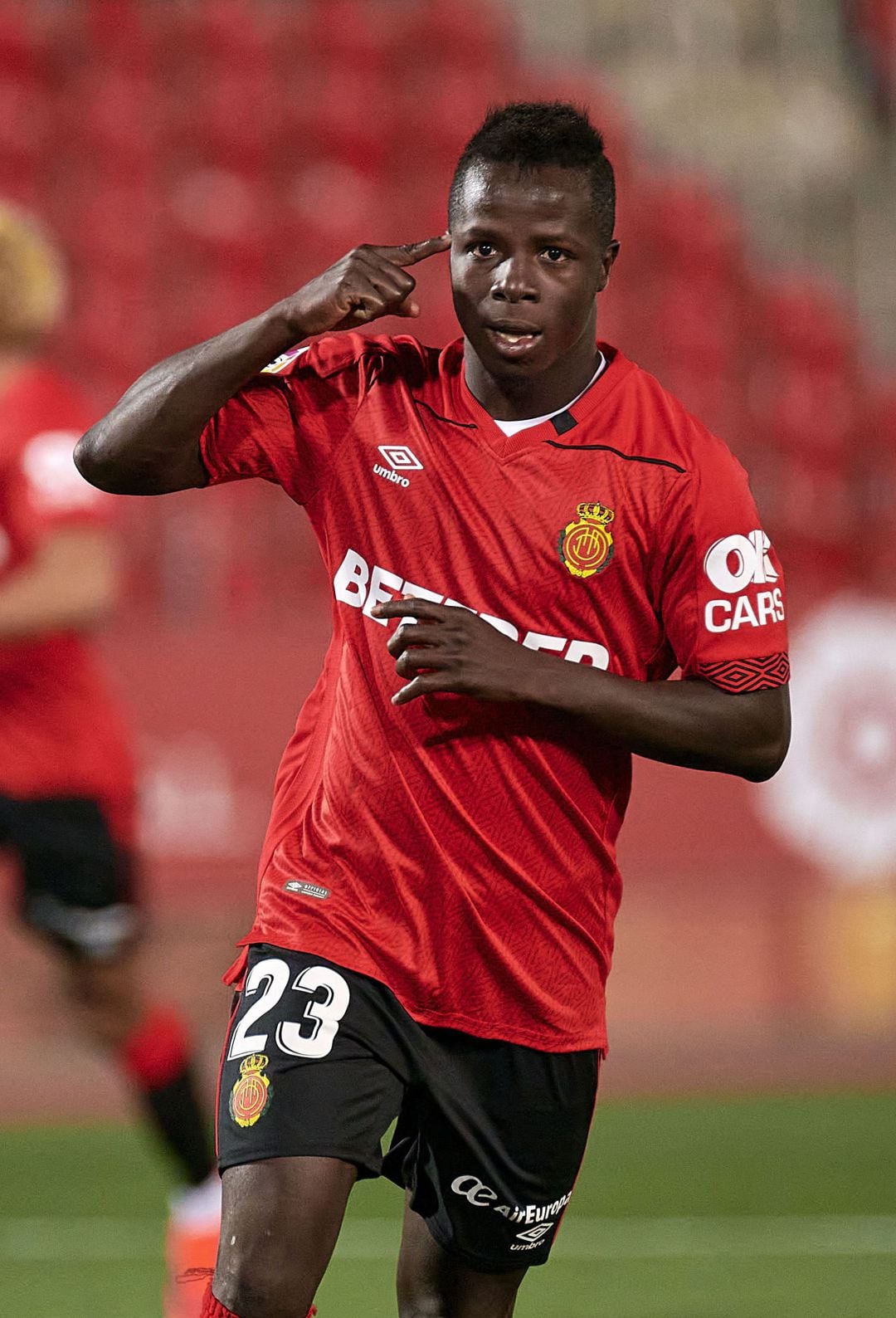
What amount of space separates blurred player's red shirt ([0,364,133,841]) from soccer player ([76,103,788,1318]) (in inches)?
73.1

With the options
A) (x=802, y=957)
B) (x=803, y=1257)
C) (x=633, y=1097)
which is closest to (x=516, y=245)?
(x=803, y=1257)

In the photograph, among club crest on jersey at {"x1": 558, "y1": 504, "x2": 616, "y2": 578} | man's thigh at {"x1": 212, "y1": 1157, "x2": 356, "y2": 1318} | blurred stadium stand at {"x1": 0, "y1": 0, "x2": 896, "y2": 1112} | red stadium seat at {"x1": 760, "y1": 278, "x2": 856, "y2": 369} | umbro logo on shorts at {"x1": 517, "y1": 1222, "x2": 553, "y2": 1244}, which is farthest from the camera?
red stadium seat at {"x1": 760, "y1": 278, "x2": 856, "y2": 369}

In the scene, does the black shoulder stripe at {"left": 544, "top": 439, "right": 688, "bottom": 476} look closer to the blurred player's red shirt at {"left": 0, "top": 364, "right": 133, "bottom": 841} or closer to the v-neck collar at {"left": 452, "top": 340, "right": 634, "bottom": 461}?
the v-neck collar at {"left": 452, "top": 340, "right": 634, "bottom": 461}

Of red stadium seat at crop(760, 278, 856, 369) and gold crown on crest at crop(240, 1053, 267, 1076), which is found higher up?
red stadium seat at crop(760, 278, 856, 369)

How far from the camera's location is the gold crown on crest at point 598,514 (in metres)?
2.56

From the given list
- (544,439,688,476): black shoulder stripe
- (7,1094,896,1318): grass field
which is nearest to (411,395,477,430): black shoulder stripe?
(544,439,688,476): black shoulder stripe

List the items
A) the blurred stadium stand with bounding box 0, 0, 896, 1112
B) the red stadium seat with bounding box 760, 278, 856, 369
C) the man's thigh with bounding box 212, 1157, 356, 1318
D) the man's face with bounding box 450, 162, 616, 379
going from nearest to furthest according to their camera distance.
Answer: the man's thigh with bounding box 212, 1157, 356, 1318
the man's face with bounding box 450, 162, 616, 379
the blurred stadium stand with bounding box 0, 0, 896, 1112
the red stadium seat with bounding box 760, 278, 856, 369

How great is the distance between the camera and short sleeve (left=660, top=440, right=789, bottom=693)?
2.52 metres

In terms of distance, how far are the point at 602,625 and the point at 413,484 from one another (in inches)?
12.8

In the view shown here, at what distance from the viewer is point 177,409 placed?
253 centimetres

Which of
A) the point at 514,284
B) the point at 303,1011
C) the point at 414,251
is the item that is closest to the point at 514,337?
the point at 514,284

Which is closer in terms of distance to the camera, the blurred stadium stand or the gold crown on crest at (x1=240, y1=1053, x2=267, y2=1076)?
the gold crown on crest at (x1=240, y1=1053, x2=267, y2=1076)

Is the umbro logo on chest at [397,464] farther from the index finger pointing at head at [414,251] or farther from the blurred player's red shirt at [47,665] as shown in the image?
the blurred player's red shirt at [47,665]

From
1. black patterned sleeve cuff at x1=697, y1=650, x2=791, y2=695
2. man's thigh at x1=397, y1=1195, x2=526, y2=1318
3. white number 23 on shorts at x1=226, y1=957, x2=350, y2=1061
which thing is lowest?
man's thigh at x1=397, y1=1195, x2=526, y2=1318
